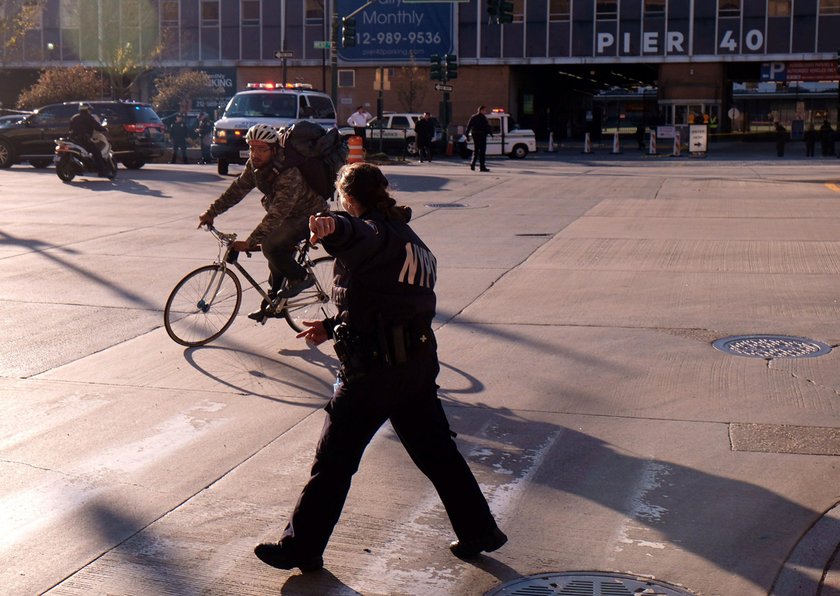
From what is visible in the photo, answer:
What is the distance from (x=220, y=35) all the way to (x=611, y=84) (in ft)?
98.2

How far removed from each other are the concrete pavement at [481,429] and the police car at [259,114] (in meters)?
12.7

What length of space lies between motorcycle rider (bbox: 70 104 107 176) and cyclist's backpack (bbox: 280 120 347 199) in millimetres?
16337

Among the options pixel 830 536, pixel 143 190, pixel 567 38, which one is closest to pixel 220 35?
pixel 567 38

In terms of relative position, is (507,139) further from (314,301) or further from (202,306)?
(202,306)

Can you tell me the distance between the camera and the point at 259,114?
27516 mm

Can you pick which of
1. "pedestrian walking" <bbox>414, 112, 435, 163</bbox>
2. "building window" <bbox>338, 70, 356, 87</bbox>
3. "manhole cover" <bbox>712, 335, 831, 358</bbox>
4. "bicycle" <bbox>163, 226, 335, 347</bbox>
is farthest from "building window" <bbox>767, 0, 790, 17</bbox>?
"bicycle" <bbox>163, 226, 335, 347</bbox>

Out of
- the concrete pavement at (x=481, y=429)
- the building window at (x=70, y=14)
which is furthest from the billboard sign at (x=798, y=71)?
the concrete pavement at (x=481, y=429)

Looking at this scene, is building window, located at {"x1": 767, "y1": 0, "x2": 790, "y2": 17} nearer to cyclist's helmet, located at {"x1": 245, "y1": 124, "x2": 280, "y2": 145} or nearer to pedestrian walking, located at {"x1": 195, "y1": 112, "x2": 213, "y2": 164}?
pedestrian walking, located at {"x1": 195, "y1": 112, "x2": 213, "y2": 164}

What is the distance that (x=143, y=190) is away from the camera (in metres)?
22.0

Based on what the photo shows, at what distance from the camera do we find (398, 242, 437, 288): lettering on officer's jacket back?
4.50 meters

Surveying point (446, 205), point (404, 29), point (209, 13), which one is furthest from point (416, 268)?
point (209, 13)

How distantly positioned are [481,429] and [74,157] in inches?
746

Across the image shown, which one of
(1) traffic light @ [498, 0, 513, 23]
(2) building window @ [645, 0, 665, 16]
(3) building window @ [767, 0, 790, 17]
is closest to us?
(1) traffic light @ [498, 0, 513, 23]

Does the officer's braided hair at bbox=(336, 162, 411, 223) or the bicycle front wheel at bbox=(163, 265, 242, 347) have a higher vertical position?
the officer's braided hair at bbox=(336, 162, 411, 223)
